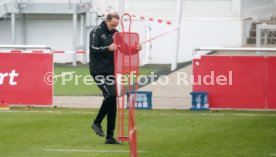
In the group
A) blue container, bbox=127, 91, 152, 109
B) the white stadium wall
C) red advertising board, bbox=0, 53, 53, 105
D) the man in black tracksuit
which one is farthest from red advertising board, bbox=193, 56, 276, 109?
the white stadium wall

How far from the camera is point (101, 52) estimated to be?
14.6 m

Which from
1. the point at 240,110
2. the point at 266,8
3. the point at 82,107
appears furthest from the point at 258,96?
the point at 266,8

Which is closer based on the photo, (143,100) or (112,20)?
(112,20)

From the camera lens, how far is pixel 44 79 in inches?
835

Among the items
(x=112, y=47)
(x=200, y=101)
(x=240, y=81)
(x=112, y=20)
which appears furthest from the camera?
(x=240, y=81)

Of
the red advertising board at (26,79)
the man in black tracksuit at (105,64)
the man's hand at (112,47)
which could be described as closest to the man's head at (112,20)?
the man in black tracksuit at (105,64)

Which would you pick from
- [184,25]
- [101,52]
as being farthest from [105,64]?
[184,25]

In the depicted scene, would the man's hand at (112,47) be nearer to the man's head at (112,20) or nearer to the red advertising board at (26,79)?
the man's head at (112,20)

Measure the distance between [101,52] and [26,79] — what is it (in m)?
6.95

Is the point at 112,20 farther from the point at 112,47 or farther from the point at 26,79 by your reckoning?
the point at 26,79

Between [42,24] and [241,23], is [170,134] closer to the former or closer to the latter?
[241,23]

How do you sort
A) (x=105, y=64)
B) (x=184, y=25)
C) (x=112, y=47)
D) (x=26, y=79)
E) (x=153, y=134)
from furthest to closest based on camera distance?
(x=184, y=25)
(x=26, y=79)
(x=153, y=134)
(x=105, y=64)
(x=112, y=47)

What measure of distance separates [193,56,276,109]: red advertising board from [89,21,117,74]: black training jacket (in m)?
6.38

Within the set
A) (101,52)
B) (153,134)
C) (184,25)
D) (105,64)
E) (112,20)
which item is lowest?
(153,134)
